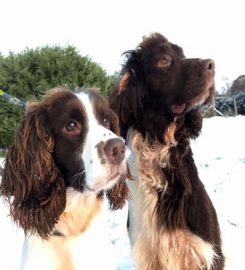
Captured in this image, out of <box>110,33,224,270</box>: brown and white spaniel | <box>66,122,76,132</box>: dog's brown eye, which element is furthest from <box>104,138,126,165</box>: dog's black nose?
<box>110,33,224,270</box>: brown and white spaniel

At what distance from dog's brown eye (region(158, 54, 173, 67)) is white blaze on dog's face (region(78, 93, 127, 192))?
1269mm

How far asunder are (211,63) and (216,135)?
7.67m

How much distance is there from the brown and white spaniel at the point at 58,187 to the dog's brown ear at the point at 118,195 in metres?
0.24

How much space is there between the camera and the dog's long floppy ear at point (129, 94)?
4.91 meters

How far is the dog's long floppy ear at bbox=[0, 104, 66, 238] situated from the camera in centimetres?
381

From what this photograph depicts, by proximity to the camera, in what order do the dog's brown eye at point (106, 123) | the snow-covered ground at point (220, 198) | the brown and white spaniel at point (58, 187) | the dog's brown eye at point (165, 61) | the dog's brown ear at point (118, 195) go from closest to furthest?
the brown and white spaniel at point (58, 187) < the dog's brown eye at point (106, 123) < the dog's brown ear at point (118, 195) < the dog's brown eye at point (165, 61) < the snow-covered ground at point (220, 198)

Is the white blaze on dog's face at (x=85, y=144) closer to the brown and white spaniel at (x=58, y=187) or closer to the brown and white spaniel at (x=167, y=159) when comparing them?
the brown and white spaniel at (x=58, y=187)

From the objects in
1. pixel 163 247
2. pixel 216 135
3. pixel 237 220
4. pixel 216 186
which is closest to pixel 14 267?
pixel 163 247

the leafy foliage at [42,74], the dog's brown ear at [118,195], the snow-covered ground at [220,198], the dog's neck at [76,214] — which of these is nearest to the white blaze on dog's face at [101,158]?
the dog's neck at [76,214]

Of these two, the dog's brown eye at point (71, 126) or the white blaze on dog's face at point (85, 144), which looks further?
the dog's brown eye at point (71, 126)

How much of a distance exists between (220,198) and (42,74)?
4.56m

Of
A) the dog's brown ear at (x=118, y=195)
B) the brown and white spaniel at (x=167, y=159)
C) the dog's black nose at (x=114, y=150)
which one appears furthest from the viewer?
the brown and white spaniel at (x=167, y=159)

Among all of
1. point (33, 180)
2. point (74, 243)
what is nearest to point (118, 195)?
point (74, 243)

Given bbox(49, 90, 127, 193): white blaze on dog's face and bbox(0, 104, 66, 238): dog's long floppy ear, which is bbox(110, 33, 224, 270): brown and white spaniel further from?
bbox(0, 104, 66, 238): dog's long floppy ear
